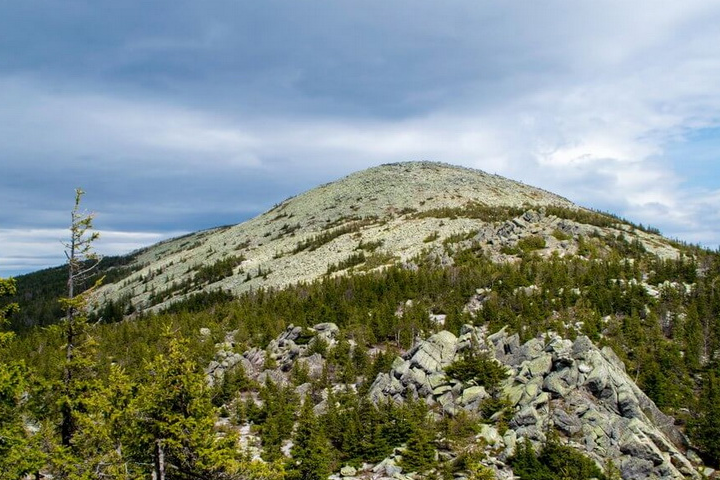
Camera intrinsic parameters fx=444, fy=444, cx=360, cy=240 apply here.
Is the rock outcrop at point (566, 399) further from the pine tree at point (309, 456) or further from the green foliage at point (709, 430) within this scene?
the pine tree at point (309, 456)

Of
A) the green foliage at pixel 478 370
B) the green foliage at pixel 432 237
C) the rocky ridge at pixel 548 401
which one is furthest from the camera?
the green foliage at pixel 432 237

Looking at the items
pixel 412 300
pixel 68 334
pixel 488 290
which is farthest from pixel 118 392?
pixel 488 290

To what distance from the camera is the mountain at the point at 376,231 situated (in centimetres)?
5984

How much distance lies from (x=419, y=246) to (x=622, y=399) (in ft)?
140

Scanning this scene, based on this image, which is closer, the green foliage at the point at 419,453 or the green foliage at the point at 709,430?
the green foliage at the point at 419,453

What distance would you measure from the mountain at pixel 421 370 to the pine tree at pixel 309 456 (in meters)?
0.10

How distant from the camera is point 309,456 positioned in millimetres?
22156

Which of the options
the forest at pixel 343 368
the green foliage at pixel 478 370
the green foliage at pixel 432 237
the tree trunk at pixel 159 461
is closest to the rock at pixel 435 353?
the green foliage at pixel 478 370

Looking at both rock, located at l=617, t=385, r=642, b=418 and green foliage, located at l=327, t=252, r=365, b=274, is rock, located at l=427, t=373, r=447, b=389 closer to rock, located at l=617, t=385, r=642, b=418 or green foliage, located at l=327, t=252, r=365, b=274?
rock, located at l=617, t=385, r=642, b=418

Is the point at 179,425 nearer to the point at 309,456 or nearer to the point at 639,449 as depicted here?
the point at 309,456

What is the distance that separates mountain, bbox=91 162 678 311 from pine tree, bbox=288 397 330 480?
36162 mm

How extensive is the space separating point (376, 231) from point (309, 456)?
5780cm

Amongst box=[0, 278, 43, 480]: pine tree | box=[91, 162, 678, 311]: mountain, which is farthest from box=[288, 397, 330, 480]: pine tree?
box=[91, 162, 678, 311]: mountain

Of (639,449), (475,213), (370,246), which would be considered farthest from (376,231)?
(639,449)
